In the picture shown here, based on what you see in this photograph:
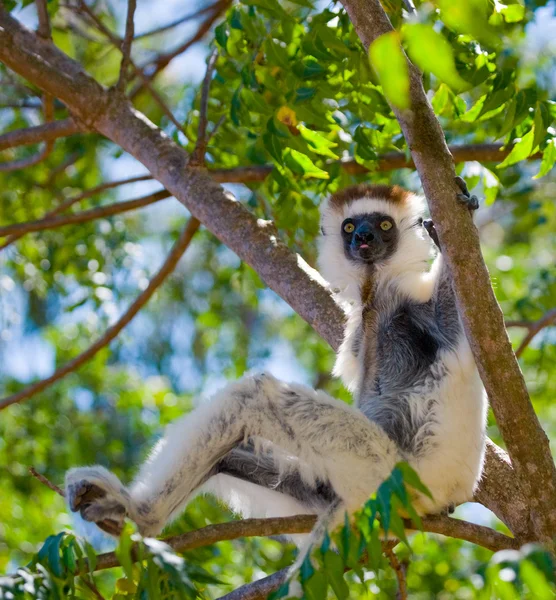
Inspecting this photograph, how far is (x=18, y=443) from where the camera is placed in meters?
8.76

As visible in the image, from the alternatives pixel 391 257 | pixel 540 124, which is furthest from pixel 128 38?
pixel 540 124

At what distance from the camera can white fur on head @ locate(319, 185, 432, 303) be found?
4879 millimetres

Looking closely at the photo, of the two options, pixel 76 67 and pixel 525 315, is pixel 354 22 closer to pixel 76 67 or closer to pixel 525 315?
pixel 76 67

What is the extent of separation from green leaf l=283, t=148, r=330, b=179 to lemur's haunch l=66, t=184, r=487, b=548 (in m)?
0.69

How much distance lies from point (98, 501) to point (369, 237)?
7.60 ft

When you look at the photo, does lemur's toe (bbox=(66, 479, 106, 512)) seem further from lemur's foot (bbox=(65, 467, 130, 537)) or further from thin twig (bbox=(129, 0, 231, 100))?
thin twig (bbox=(129, 0, 231, 100))

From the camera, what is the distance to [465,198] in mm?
3418

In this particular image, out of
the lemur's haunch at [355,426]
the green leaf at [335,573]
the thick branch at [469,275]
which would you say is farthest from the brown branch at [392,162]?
the green leaf at [335,573]

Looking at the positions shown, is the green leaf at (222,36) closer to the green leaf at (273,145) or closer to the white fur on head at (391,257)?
the green leaf at (273,145)

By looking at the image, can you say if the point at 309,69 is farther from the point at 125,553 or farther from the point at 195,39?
the point at 195,39

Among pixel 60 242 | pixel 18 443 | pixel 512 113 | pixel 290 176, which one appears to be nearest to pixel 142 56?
pixel 60 242

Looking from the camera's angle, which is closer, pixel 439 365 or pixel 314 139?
pixel 439 365

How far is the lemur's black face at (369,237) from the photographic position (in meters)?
4.96

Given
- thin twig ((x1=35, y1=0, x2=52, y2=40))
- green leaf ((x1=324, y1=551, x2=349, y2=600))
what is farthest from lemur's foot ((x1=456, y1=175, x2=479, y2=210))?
thin twig ((x1=35, y1=0, x2=52, y2=40))
